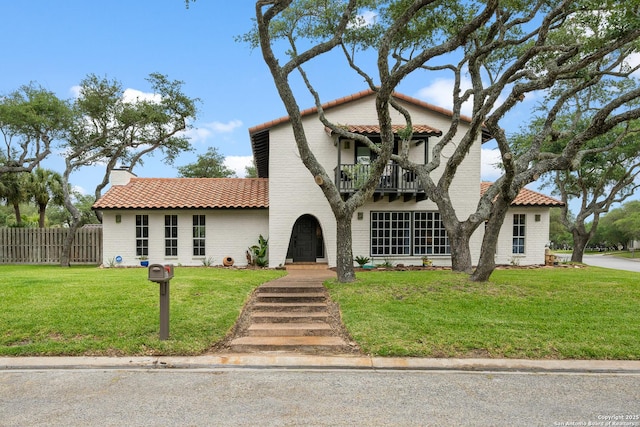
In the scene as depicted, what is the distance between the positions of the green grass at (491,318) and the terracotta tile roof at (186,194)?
7.32 m

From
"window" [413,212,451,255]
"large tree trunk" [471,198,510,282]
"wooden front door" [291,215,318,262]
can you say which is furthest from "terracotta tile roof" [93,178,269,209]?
"large tree trunk" [471,198,510,282]

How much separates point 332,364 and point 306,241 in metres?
→ 10.4

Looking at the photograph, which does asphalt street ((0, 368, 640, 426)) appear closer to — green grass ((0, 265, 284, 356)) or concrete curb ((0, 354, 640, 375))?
concrete curb ((0, 354, 640, 375))

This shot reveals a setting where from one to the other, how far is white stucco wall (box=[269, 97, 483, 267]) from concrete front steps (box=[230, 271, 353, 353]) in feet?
16.8

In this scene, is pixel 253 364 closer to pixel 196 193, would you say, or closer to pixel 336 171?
pixel 336 171

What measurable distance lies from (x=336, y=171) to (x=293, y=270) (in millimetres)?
4028

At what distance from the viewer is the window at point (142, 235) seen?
14.8 metres

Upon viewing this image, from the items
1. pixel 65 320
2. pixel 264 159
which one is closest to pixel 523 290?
pixel 65 320

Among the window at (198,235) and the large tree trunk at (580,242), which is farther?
the large tree trunk at (580,242)

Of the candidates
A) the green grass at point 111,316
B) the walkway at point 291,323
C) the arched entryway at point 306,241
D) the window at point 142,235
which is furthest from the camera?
the arched entryway at point 306,241

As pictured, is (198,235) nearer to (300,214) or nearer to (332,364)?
(300,214)

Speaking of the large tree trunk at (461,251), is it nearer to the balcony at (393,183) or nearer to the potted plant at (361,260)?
the balcony at (393,183)

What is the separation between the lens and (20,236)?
17109 millimetres

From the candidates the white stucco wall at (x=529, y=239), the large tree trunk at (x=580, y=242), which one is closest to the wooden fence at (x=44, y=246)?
the white stucco wall at (x=529, y=239)
